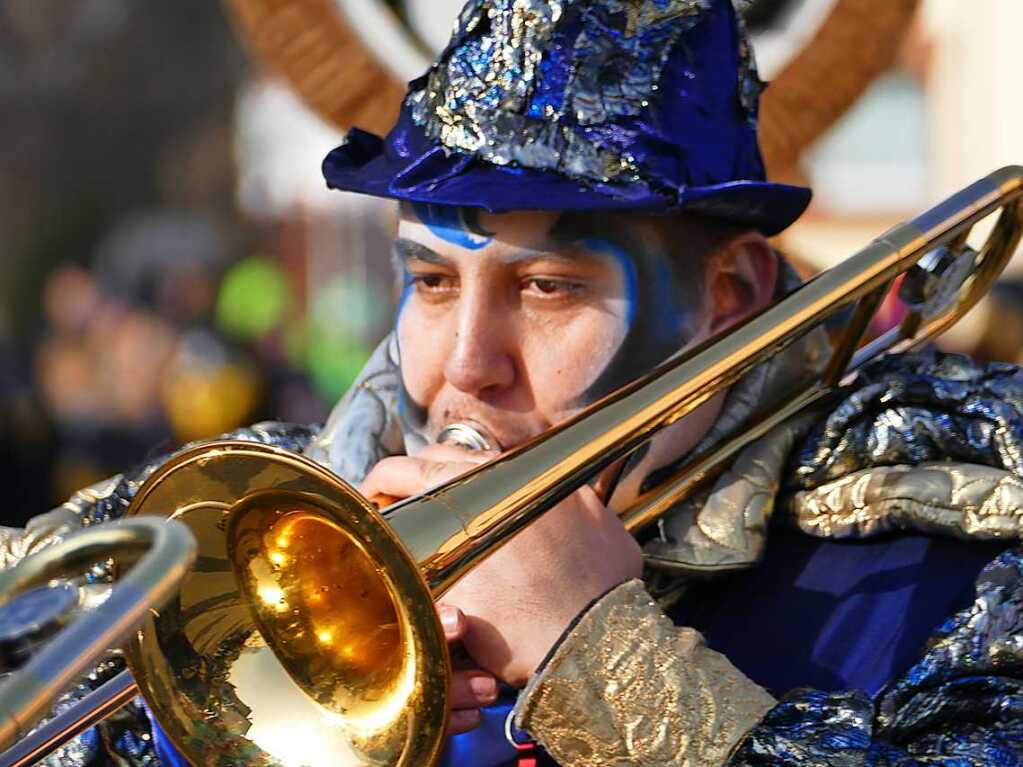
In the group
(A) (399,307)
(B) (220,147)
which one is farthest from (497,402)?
(B) (220,147)

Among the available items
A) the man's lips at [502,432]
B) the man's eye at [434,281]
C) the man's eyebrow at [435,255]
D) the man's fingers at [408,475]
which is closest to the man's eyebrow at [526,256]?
the man's eyebrow at [435,255]

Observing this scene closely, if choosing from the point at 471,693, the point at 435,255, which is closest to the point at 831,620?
the point at 471,693

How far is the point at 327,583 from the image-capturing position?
2.42m

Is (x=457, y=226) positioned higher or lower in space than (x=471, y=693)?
higher

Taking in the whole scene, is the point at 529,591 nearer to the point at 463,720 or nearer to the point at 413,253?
the point at 463,720

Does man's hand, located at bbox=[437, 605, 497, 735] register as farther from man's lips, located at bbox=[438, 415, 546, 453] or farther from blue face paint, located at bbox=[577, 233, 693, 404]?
blue face paint, located at bbox=[577, 233, 693, 404]

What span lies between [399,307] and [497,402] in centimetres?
29

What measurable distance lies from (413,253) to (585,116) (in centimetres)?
34

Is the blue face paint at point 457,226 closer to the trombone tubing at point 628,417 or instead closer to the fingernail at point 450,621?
the trombone tubing at point 628,417

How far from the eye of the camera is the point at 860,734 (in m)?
2.22

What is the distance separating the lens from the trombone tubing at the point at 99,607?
1.39 meters

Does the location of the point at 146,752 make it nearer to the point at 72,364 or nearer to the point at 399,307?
the point at 399,307

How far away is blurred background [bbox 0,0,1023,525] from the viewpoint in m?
9.18

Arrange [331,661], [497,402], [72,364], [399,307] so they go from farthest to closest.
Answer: [72,364] < [399,307] < [497,402] < [331,661]
